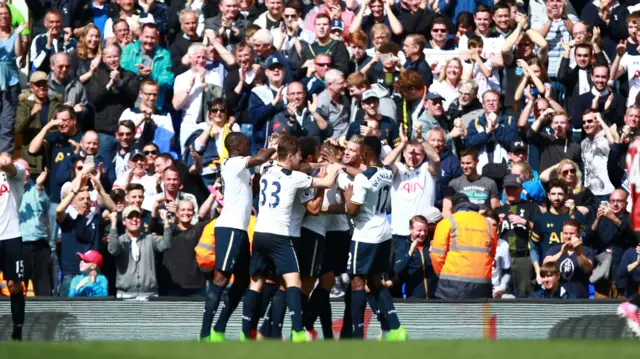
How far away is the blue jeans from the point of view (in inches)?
693

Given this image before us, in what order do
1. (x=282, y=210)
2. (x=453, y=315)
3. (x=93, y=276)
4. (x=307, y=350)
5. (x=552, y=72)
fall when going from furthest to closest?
(x=552, y=72), (x=93, y=276), (x=453, y=315), (x=282, y=210), (x=307, y=350)

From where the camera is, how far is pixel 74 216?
16.4 m

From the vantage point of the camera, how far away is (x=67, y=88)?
1842 cm

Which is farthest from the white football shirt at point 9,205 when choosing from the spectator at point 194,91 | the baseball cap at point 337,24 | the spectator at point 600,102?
the spectator at point 600,102

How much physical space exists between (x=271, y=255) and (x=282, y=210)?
1.44ft

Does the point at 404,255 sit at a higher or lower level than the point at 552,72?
lower

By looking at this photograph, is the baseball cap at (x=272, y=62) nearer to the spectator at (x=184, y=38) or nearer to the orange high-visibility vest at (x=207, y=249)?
the spectator at (x=184, y=38)

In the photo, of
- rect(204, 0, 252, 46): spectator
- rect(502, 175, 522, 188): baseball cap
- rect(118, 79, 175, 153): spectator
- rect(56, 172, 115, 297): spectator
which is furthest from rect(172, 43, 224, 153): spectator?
rect(502, 175, 522, 188): baseball cap

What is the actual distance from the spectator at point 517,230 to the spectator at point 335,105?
2268 mm

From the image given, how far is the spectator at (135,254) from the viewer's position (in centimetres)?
1555

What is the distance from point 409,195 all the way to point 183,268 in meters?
2.82

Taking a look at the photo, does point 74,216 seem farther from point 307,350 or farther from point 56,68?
point 307,350

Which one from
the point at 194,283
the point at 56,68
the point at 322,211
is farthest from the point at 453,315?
the point at 56,68

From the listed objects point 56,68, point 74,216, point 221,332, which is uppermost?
point 56,68
